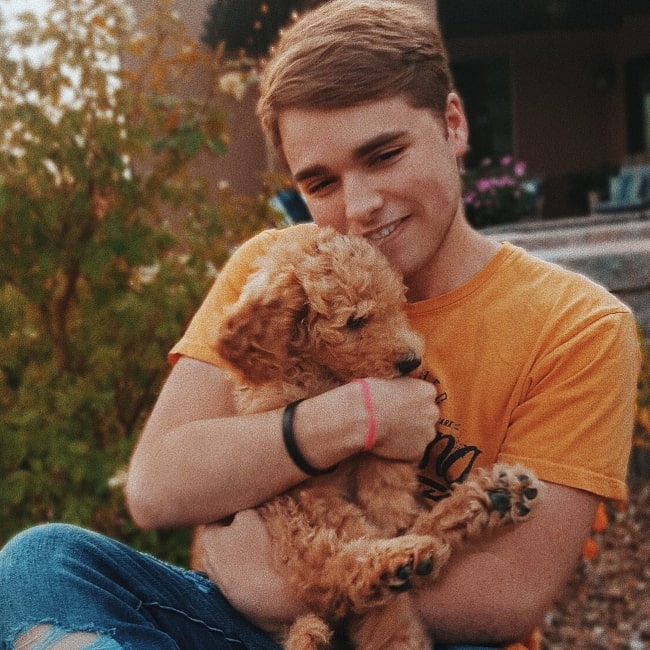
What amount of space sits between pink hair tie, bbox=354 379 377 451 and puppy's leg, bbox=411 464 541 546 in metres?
0.22

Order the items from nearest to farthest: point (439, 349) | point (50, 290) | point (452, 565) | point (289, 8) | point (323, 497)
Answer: point (452, 565) < point (323, 497) < point (439, 349) < point (50, 290) < point (289, 8)

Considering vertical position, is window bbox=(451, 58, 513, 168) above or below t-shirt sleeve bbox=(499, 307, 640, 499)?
below

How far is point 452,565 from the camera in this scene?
200 cm

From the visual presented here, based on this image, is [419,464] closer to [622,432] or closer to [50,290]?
[622,432]

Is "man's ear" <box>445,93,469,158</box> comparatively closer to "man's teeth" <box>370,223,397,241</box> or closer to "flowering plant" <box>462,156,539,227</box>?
"man's teeth" <box>370,223,397,241</box>

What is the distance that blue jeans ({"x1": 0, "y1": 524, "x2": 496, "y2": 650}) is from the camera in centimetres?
195

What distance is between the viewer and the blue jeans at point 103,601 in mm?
1948

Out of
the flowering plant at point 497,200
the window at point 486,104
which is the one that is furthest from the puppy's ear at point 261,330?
the window at point 486,104

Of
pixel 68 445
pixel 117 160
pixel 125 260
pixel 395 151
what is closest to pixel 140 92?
pixel 117 160

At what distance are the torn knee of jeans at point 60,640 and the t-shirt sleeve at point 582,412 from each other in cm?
99

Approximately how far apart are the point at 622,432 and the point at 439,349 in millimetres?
479

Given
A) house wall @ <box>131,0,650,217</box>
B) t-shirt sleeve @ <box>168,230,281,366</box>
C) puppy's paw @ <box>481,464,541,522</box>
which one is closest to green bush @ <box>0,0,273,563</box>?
t-shirt sleeve @ <box>168,230,281,366</box>

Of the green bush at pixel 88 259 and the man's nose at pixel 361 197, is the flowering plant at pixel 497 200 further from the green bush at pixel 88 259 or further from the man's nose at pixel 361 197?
the man's nose at pixel 361 197

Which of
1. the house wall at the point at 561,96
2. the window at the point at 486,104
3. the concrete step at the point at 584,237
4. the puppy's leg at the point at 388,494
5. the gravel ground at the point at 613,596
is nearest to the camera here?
the puppy's leg at the point at 388,494
